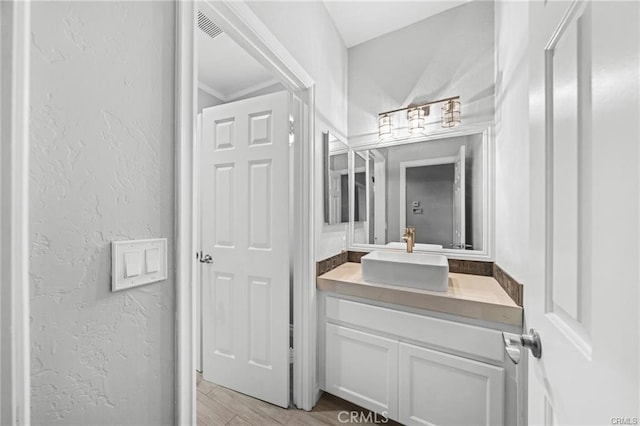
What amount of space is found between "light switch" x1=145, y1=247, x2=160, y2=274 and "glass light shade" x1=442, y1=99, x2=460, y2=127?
6.09 ft

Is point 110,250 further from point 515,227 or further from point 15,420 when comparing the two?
point 515,227

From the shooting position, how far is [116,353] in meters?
0.61

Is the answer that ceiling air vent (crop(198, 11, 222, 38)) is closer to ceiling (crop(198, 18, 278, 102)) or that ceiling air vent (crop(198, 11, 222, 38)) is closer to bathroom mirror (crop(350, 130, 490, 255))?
ceiling (crop(198, 18, 278, 102))

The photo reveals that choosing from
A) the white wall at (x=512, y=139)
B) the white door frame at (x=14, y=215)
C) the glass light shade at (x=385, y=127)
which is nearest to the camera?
the white door frame at (x=14, y=215)

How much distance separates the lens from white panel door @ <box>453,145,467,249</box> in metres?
1.74

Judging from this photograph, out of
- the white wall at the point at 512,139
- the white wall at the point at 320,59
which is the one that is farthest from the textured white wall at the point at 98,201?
the white wall at the point at 512,139

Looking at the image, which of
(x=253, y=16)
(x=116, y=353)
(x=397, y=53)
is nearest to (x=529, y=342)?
(x=116, y=353)

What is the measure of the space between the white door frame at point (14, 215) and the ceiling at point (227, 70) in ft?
5.18

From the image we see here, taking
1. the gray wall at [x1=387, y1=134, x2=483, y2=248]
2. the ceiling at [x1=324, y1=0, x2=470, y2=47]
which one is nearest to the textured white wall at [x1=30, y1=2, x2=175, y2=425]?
the ceiling at [x1=324, y1=0, x2=470, y2=47]

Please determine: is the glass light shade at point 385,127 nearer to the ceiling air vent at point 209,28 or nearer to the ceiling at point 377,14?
the ceiling at point 377,14

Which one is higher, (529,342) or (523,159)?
(523,159)

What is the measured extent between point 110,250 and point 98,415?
37 cm

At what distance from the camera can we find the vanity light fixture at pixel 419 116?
1751mm

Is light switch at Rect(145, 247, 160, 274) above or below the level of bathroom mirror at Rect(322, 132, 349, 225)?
below
